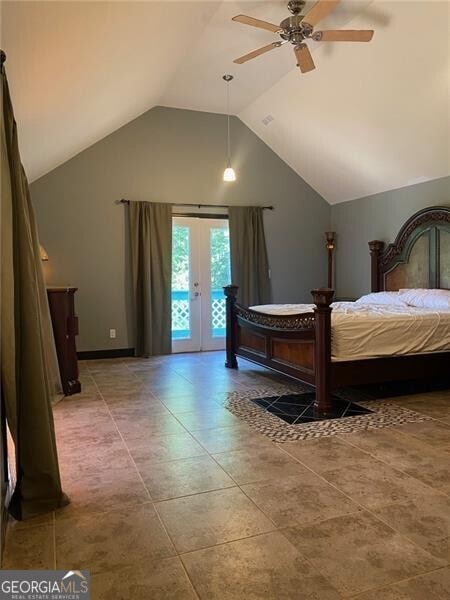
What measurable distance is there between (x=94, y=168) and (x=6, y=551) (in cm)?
519

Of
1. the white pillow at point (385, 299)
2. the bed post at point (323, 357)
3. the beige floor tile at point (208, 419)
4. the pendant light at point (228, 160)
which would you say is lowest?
the beige floor tile at point (208, 419)

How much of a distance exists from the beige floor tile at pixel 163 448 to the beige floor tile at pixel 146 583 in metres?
0.95

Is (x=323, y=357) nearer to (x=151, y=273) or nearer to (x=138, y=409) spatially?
(x=138, y=409)

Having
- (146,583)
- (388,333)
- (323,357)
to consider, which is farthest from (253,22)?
(146,583)

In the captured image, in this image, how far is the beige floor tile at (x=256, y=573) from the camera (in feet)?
5.31

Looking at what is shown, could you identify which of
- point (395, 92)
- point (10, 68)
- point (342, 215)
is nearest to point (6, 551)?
point (10, 68)

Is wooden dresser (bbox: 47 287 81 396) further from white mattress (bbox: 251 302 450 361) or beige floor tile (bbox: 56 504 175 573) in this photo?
white mattress (bbox: 251 302 450 361)

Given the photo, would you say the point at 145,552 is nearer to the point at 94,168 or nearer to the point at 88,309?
the point at 88,309

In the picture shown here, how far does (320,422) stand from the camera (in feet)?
11.3

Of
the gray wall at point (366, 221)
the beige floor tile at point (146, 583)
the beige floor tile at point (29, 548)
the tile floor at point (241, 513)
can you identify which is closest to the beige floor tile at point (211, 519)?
the tile floor at point (241, 513)

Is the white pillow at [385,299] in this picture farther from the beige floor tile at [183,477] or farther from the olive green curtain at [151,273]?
the beige floor tile at [183,477]

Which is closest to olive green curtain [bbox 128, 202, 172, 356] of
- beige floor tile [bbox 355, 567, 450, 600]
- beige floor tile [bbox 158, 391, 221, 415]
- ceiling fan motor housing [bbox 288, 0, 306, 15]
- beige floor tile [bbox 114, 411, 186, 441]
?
beige floor tile [bbox 158, 391, 221, 415]

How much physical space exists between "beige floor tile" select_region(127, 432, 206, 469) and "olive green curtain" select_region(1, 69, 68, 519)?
0.68m

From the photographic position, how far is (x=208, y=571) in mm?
1738
